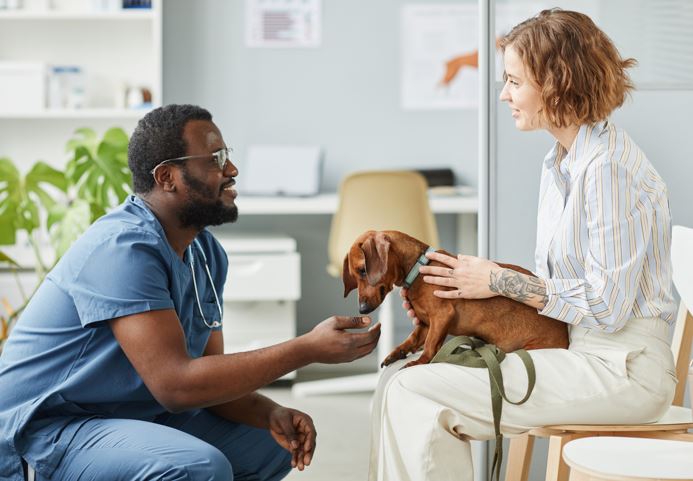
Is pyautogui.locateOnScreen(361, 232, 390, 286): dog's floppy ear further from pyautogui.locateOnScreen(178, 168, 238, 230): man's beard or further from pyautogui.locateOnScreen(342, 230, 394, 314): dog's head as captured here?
pyautogui.locateOnScreen(178, 168, 238, 230): man's beard

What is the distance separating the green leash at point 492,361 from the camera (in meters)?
1.77

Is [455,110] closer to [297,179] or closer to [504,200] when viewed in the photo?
[297,179]

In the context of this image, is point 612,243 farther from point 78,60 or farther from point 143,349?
point 78,60

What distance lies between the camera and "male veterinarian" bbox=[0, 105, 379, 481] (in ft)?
5.69

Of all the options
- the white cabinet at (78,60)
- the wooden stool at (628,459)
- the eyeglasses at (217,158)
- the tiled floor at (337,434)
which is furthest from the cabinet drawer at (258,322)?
the wooden stool at (628,459)

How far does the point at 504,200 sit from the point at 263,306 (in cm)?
200

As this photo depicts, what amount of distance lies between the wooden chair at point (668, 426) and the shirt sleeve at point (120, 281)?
0.76m

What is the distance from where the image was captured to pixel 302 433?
2012 mm

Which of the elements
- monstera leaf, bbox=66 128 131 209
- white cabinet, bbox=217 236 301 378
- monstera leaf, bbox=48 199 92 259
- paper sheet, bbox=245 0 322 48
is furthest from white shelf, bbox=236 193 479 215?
paper sheet, bbox=245 0 322 48

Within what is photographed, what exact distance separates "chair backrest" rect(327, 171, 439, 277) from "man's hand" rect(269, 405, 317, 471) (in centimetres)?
195

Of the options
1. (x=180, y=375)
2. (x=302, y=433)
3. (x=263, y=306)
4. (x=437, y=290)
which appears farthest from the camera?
(x=263, y=306)

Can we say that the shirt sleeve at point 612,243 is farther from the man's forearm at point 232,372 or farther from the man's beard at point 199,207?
the man's beard at point 199,207

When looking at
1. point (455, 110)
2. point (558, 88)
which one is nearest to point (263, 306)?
point (455, 110)

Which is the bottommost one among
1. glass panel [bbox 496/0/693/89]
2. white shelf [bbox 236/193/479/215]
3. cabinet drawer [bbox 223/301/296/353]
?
cabinet drawer [bbox 223/301/296/353]
